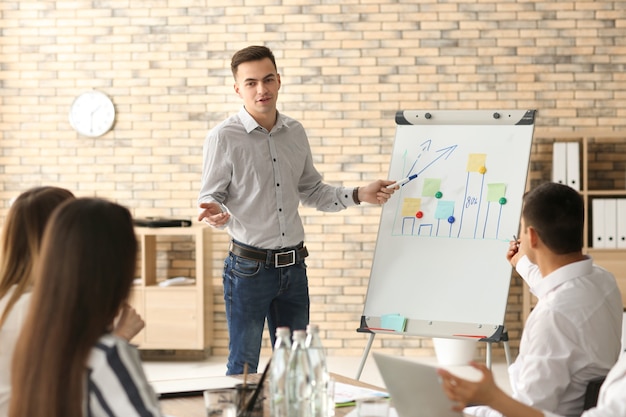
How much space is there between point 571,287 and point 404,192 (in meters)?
1.96

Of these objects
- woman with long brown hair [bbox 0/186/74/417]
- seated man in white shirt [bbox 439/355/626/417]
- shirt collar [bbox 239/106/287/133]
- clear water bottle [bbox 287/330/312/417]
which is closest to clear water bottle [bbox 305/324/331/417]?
clear water bottle [bbox 287/330/312/417]

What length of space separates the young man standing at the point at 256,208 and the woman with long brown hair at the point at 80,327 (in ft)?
6.26

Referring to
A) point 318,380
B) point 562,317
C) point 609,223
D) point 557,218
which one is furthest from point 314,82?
point 318,380

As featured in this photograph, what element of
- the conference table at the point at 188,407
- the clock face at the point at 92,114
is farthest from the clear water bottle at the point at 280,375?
the clock face at the point at 92,114

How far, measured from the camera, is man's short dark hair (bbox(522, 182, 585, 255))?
7.35ft

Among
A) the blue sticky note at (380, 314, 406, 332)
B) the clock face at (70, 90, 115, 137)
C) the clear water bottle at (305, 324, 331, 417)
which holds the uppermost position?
the clock face at (70, 90, 115, 137)

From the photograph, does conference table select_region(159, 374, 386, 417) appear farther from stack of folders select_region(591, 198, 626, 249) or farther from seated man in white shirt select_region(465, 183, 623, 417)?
stack of folders select_region(591, 198, 626, 249)

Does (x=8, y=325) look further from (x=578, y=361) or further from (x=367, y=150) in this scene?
(x=367, y=150)

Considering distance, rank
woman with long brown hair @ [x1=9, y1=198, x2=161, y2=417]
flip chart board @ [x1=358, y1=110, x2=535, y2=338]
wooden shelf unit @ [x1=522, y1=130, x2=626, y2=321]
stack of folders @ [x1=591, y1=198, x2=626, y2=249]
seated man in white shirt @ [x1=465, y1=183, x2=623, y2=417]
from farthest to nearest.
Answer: wooden shelf unit @ [x1=522, y1=130, x2=626, y2=321] → stack of folders @ [x1=591, y1=198, x2=626, y2=249] → flip chart board @ [x1=358, y1=110, x2=535, y2=338] → seated man in white shirt @ [x1=465, y1=183, x2=623, y2=417] → woman with long brown hair @ [x1=9, y1=198, x2=161, y2=417]

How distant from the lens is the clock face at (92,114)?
247 inches

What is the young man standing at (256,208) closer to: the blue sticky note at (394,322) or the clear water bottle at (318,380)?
the blue sticky note at (394,322)

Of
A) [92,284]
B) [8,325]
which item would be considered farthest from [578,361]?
[8,325]

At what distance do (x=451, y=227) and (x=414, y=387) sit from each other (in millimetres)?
2347

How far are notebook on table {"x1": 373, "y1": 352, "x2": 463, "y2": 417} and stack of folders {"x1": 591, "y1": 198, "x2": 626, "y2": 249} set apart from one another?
4.21 meters
